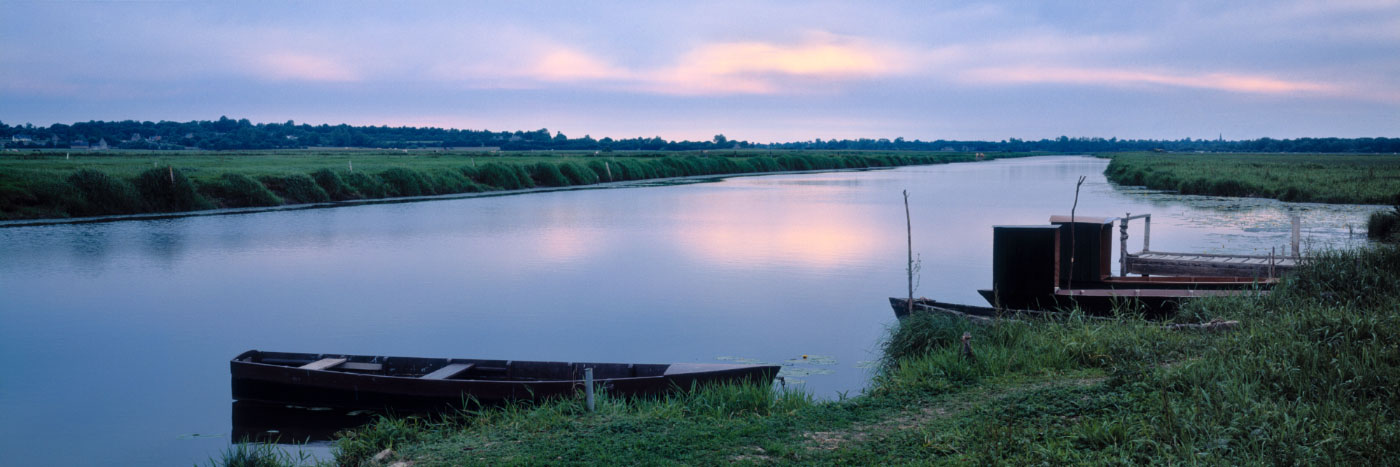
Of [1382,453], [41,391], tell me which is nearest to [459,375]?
[41,391]

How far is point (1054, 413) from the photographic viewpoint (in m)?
6.35

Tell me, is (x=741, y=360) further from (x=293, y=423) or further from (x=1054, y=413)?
(x=1054, y=413)

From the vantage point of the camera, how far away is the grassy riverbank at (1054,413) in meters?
5.41

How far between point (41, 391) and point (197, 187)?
31015 millimetres

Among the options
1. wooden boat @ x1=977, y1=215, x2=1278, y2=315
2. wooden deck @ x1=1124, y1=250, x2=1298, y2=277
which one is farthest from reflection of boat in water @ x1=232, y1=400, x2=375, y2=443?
wooden deck @ x1=1124, y1=250, x2=1298, y2=277

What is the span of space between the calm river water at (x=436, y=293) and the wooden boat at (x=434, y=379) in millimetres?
712

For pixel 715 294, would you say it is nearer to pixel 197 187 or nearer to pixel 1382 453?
pixel 1382 453

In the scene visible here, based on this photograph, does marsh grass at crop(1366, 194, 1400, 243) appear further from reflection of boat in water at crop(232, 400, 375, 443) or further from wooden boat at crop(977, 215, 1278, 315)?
reflection of boat in water at crop(232, 400, 375, 443)

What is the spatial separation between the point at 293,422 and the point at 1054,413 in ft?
24.0

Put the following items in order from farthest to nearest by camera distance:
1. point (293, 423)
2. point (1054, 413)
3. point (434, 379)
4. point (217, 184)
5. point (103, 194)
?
point (217, 184) → point (103, 194) → point (293, 423) → point (434, 379) → point (1054, 413)

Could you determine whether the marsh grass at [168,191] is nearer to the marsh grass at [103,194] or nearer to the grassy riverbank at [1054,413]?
the marsh grass at [103,194]

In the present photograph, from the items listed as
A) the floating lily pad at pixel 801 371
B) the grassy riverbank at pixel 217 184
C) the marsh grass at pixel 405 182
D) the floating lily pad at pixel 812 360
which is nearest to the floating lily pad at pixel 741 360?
the floating lily pad at pixel 812 360

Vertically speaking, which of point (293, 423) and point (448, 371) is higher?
point (448, 371)

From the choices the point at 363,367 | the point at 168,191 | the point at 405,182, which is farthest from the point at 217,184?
the point at 363,367
